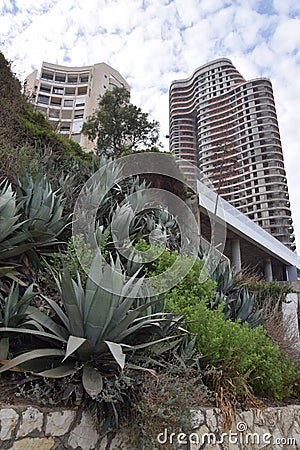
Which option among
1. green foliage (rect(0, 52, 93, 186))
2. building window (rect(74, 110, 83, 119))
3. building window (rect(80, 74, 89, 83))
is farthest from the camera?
building window (rect(80, 74, 89, 83))

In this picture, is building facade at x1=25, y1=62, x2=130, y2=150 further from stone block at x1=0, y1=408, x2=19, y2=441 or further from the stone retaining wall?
stone block at x1=0, y1=408, x2=19, y2=441

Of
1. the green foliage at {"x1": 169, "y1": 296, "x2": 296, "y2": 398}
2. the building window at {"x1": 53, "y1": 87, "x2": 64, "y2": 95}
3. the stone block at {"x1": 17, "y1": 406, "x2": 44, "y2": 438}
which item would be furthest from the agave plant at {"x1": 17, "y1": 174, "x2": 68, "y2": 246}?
the building window at {"x1": 53, "y1": 87, "x2": 64, "y2": 95}

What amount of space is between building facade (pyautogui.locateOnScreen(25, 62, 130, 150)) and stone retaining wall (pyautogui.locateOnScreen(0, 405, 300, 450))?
1737 inches

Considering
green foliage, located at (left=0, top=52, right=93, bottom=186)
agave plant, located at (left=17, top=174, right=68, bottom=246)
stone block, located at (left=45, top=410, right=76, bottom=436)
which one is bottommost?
stone block, located at (left=45, top=410, right=76, bottom=436)

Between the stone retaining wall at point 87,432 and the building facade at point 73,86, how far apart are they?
44109mm

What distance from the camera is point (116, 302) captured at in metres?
2.37

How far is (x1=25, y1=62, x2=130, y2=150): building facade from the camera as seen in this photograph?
4481cm

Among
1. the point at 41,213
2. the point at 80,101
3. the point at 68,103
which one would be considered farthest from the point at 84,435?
the point at 68,103

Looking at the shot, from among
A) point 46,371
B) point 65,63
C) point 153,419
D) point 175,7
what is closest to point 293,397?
point 153,419

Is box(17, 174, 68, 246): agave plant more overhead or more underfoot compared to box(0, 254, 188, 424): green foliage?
more overhead

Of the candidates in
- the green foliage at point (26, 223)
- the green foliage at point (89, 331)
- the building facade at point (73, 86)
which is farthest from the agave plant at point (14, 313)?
the building facade at point (73, 86)

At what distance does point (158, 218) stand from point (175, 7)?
17.9 ft

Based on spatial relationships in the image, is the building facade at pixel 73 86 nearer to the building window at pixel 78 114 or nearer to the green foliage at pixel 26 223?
the building window at pixel 78 114

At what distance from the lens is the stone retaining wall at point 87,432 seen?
1.84 m
